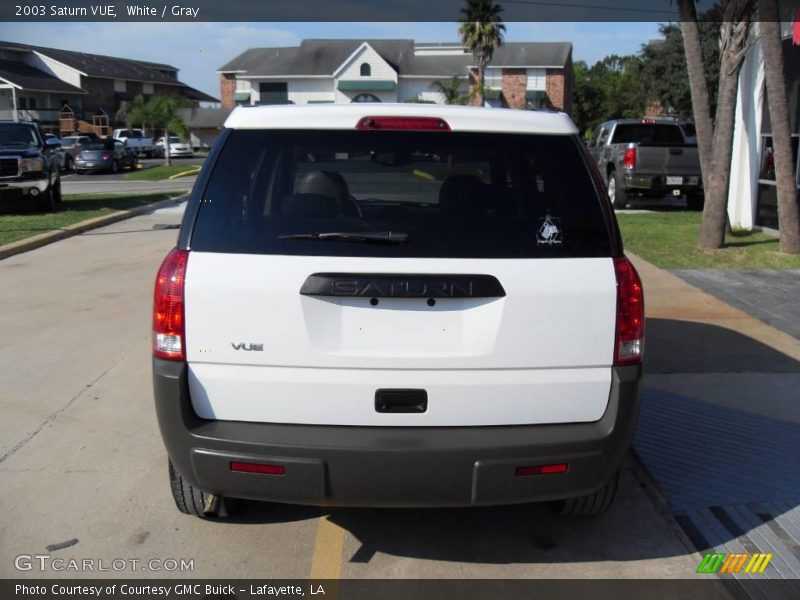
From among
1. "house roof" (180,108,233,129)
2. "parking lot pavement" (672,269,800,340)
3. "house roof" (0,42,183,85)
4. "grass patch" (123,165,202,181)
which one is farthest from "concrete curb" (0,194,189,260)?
"house roof" (0,42,183,85)

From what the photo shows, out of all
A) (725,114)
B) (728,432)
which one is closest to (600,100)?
(725,114)

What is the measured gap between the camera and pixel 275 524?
165 inches

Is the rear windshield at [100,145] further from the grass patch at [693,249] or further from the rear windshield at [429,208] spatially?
the rear windshield at [429,208]

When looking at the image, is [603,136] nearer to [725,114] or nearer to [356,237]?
[725,114]

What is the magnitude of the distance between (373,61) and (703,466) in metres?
55.8

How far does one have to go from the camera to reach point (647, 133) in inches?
778

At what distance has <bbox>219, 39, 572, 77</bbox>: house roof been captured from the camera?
194 ft

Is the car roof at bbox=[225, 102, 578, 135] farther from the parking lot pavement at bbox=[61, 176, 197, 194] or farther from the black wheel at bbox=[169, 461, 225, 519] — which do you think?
the parking lot pavement at bbox=[61, 176, 197, 194]

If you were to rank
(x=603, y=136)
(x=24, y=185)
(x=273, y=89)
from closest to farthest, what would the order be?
(x=24, y=185), (x=603, y=136), (x=273, y=89)

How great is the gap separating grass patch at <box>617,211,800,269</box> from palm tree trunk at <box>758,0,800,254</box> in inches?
27.4

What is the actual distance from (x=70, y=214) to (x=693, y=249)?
38.6ft

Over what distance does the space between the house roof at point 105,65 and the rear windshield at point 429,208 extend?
2686 inches

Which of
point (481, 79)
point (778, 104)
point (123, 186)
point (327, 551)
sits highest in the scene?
point (481, 79)

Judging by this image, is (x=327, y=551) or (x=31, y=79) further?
(x=31, y=79)
